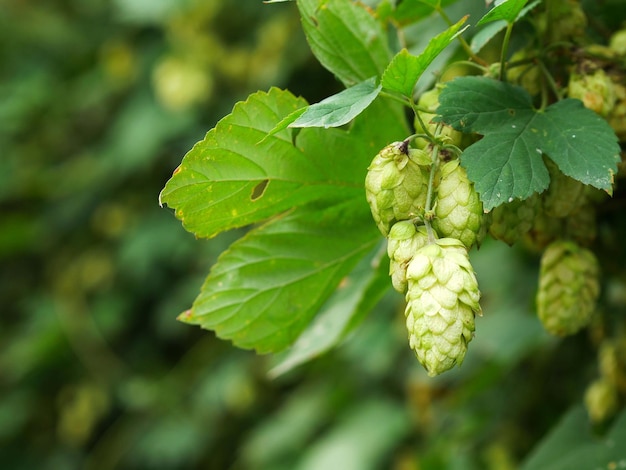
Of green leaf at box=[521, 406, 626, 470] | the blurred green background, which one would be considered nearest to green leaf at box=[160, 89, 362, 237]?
green leaf at box=[521, 406, 626, 470]

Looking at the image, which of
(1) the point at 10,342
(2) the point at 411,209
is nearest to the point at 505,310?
(2) the point at 411,209

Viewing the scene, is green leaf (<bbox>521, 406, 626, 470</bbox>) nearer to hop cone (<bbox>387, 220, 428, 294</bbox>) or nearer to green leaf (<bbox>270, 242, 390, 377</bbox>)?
green leaf (<bbox>270, 242, 390, 377</bbox>)

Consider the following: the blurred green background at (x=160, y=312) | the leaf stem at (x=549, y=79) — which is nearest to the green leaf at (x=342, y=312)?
the leaf stem at (x=549, y=79)

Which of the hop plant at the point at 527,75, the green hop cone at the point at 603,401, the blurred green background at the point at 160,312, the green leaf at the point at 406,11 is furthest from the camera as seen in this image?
the blurred green background at the point at 160,312

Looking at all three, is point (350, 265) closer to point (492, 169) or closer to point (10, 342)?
point (492, 169)

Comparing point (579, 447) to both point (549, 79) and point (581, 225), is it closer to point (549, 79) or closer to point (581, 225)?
point (581, 225)

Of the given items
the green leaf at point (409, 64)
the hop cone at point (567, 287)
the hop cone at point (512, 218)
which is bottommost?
the hop cone at point (567, 287)

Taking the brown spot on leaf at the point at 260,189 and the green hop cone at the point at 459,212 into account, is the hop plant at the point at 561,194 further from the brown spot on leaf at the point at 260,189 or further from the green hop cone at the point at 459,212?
the brown spot on leaf at the point at 260,189
